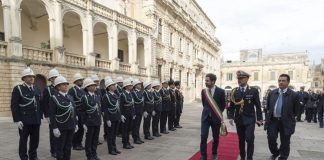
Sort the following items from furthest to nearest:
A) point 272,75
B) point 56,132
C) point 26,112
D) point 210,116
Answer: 1. point 272,75
2. point 210,116
3. point 26,112
4. point 56,132

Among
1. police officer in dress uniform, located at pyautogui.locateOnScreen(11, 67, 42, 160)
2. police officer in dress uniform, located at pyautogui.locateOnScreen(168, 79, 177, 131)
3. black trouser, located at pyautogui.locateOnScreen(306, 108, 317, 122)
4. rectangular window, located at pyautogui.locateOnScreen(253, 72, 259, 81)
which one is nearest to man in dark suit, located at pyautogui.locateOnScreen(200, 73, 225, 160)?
police officer in dress uniform, located at pyautogui.locateOnScreen(11, 67, 42, 160)

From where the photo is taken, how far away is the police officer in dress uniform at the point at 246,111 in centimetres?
533

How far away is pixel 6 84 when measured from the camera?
42.4 ft

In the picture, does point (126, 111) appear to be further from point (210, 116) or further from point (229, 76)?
point (229, 76)

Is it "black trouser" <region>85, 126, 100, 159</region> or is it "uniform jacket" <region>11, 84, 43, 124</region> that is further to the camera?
"black trouser" <region>85, 126, 100, 159</region>

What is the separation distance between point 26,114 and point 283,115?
559 centimetres

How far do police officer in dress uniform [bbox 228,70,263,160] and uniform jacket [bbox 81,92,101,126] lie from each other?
10.5ft

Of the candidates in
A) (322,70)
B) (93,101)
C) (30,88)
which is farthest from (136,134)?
(322,70)

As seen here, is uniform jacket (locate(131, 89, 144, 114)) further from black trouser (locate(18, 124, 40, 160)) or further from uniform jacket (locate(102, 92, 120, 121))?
black trouser (locate(18, 124, 40, 160))

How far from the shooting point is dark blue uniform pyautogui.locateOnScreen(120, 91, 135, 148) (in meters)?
6.86

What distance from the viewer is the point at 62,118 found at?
4.86m

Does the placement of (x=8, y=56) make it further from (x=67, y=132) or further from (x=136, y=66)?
(x=136, y=66)

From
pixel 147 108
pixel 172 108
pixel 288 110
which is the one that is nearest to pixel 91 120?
pixel 147 108

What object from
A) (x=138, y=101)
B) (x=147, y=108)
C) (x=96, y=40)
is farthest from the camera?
(x=96, y=40)
